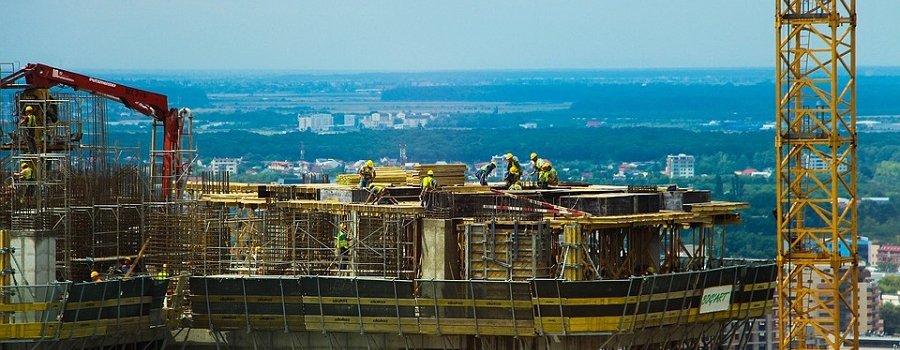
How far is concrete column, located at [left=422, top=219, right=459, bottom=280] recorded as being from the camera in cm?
8894

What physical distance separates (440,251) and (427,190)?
11.4ft

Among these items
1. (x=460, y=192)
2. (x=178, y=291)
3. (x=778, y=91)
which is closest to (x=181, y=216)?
(x=178, y=291)

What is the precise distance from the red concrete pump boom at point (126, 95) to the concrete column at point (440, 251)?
50.9 feet

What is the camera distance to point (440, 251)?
89062mm

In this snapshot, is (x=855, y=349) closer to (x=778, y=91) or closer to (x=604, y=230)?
(x=778, y=91)

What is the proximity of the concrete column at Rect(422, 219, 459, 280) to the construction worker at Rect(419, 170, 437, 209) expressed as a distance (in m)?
1.07

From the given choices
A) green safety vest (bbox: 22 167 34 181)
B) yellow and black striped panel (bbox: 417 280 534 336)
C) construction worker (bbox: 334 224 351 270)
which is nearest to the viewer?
yellow and black striped panel (bbox: 417 280 534 336)

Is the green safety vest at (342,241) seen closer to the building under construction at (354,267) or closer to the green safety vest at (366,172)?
the building under construction at (354,267)

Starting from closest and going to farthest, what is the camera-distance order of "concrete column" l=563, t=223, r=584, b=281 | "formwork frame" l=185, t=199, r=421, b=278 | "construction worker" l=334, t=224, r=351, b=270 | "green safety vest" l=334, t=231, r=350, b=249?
"concrete column" l=563, t=223, r=584, b=281
"formwork frame" l=185, t=199, r=421, b=278
"construction worker" l=334, t=224, r=351, b=270
"green safety vest" l=334, t=231, r=350, b=249

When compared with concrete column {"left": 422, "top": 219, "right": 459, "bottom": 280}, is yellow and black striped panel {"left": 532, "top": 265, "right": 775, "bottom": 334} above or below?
below

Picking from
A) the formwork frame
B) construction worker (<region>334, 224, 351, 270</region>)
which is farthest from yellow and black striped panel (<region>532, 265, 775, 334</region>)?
construction worker (<region>334, 224, 351, 270</region>)

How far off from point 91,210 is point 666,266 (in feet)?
78.1

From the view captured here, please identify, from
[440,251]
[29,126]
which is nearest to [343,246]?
[440,251]

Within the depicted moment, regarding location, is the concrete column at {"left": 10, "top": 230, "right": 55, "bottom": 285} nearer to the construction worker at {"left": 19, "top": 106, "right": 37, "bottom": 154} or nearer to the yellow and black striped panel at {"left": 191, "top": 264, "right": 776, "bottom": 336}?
the yellow and black striped panel at {"left": 191, "top": 264, "right": 776, "bottom": 336}
